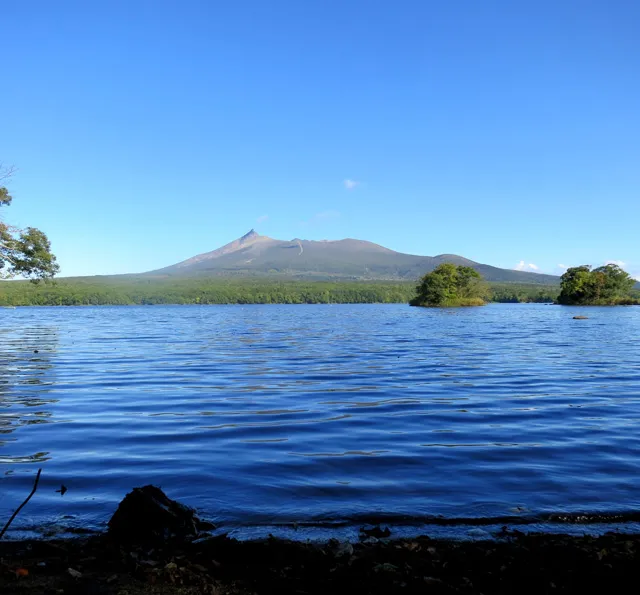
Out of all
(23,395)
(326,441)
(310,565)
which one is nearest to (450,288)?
(23,395)

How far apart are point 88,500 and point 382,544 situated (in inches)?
161

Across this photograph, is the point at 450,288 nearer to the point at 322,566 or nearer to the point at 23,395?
the point at 23,395

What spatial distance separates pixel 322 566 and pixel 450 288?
15734 centimetres

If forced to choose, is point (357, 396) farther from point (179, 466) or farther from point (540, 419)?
point (179, 466)

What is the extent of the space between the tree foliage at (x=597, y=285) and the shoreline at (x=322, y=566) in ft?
532

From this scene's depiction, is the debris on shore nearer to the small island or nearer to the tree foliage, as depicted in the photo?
the small island

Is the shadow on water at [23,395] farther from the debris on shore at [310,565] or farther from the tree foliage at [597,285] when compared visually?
the tree foliage at [597,285]

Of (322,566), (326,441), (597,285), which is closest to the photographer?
(322,566)

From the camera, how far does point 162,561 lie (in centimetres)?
590

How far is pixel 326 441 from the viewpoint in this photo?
12.1 meters

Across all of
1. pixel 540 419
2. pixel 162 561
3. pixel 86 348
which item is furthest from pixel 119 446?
pixel 86 348

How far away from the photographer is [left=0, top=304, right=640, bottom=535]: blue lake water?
817 cm

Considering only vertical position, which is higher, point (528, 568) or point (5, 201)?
point (5, 201)

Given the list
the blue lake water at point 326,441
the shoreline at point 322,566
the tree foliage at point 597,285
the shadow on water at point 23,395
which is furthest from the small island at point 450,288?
the shoreline at point 322,566
